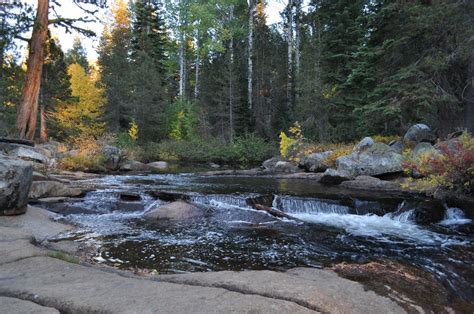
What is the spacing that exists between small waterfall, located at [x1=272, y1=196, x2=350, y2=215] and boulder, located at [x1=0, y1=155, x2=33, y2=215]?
591cm

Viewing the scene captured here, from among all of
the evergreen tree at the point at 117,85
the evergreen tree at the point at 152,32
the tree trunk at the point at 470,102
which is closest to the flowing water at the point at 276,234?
the tree trunk at the point at 470,102

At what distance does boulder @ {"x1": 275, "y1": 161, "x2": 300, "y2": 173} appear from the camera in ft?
60.7

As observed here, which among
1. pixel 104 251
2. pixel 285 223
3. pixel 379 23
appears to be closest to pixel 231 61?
pixel 379 23

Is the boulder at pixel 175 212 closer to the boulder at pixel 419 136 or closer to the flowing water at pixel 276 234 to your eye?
the flowing water at pixel 276 234

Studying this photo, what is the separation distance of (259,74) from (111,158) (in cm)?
1728

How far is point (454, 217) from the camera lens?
830 cm

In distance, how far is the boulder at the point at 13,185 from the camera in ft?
21.0

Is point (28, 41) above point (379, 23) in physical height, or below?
below

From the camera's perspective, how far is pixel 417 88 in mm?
12469

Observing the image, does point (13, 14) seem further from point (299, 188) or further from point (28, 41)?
point (299, 188)

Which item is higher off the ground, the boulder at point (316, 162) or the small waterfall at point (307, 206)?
the boulder at point (316, 162)

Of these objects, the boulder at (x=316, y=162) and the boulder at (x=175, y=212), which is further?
the boulder at (x=316, y=162)

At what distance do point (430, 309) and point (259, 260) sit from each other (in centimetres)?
248

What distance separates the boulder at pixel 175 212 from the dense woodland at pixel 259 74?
19.7 feet
